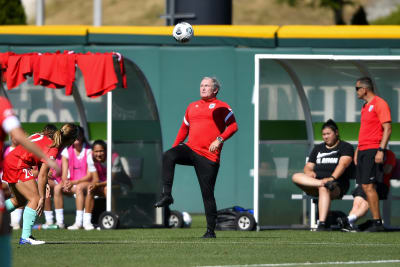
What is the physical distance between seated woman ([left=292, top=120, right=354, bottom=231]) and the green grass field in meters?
0.81

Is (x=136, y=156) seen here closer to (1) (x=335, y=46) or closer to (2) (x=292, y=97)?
(2) (x=292, y=97)

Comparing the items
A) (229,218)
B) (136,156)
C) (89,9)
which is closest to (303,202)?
(229,218)

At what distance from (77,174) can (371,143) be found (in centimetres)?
439

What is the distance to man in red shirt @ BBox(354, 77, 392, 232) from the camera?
14.0 metres

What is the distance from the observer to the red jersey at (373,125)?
14.0 meters

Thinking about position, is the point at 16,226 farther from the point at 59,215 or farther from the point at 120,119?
the point at 120,119

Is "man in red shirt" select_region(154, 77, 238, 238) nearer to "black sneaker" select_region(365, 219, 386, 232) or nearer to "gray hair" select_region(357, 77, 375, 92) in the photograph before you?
"gray hair" select_region(357, 77, 375, 92)

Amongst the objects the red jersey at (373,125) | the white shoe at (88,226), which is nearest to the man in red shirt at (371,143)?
the red jersey at (373,125)

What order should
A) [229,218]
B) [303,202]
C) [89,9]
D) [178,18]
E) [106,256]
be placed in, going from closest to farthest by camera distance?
[106,256]
[229,218]
[303,202]
[178,18]
[89,9]

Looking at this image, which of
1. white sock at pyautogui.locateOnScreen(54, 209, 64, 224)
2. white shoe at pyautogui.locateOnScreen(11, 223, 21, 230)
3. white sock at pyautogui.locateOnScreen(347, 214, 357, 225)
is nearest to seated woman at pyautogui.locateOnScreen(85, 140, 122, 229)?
white sock at pyautogui.locateOnScreen(54, 209, 64, 224)

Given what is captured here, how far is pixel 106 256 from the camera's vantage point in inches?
393

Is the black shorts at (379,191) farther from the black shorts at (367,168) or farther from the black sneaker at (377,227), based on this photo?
the black sneaker at (377,227)

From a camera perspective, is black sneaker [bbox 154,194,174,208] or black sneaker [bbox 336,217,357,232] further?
black sneaker [bbox 336,217,357,232]

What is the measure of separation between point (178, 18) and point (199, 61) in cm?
408
